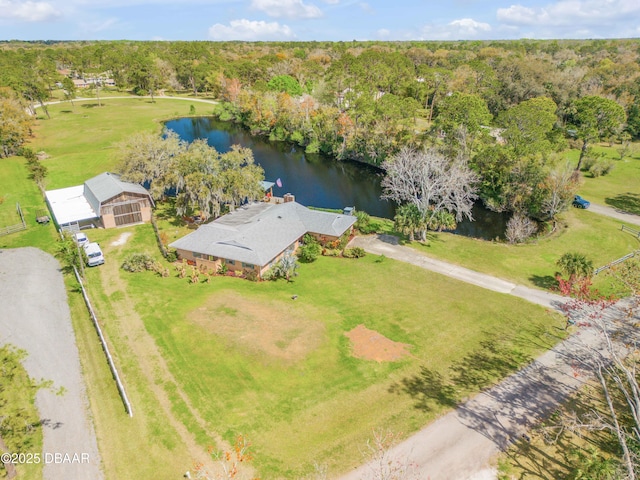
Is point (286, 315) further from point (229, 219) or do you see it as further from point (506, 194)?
point (506, 194)

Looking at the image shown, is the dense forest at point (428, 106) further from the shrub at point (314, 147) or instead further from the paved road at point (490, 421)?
the paved road at point (490, 421)

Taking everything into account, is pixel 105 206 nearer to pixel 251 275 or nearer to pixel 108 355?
pixel 251 275

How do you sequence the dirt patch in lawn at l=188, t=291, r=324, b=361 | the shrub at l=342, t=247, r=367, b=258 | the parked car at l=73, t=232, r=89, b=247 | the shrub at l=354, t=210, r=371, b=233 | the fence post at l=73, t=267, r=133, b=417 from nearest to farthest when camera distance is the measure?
the fence post at l=73, t=267, r=133, b=417, the dirt patch in lawn at l=188, t=291, r=324, b=361, the parked car at l=73, t=232, r=89, b=247, the shrub at l=342, t=247, r=367, b=258, the shrub at l=354, t=210, r=371, b=233

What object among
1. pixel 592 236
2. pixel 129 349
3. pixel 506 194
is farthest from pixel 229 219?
pixel 592 236

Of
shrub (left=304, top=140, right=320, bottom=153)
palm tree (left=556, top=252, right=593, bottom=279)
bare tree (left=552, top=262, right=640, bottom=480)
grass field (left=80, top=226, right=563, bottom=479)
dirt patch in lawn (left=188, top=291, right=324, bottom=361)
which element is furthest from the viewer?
shrub (left=304, top=140, right=320, bottom=153)

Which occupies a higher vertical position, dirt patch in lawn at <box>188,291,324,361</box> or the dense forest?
the dense forest

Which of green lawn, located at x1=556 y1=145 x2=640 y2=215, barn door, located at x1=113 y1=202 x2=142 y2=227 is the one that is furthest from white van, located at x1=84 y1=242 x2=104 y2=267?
green lawn, located at x1=556 y1=145 x2=640 y2=215

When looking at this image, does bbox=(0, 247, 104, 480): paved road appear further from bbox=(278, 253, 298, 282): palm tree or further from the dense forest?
the dense forest
